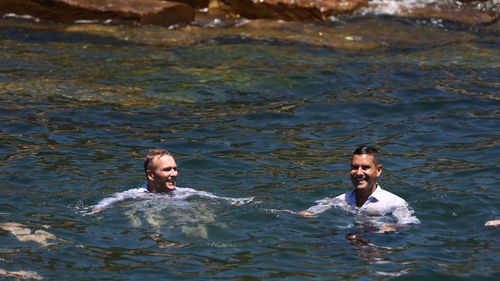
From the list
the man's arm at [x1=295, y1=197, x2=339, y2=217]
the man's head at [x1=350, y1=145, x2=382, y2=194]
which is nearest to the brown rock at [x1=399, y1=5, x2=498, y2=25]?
the man's arm at [x1=295, y1=197, x2=339, y2=217]

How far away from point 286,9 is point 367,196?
11464mm

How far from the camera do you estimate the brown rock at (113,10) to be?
21.5 meters

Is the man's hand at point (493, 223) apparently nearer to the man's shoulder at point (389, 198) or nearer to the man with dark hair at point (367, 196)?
the man with dark hair at point (367, 196)

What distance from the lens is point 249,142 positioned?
1463 cm

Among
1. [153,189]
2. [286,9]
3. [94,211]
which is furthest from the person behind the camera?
[286,9]

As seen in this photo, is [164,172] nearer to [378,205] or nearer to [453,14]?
[378,205]

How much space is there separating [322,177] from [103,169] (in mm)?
2842

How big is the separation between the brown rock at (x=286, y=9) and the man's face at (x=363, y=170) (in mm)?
11566

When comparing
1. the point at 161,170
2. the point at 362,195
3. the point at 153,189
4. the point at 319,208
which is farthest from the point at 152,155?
the point at 362,195

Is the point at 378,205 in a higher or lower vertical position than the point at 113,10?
lower

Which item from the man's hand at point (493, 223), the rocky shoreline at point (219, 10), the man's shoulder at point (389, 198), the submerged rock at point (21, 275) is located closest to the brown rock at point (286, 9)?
the rocky shoreline at point (219, 10)

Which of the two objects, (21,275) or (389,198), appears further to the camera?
(389,198)

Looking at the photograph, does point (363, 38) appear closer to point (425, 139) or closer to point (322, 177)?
point (425, 139)

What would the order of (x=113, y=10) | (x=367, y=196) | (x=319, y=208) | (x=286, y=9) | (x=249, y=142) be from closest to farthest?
1. (x=367, y=196)
2. (x=319, y=208)
3. (x=249, y=142)
4. (x=113, y=10)
5. (x=286, y=9)
